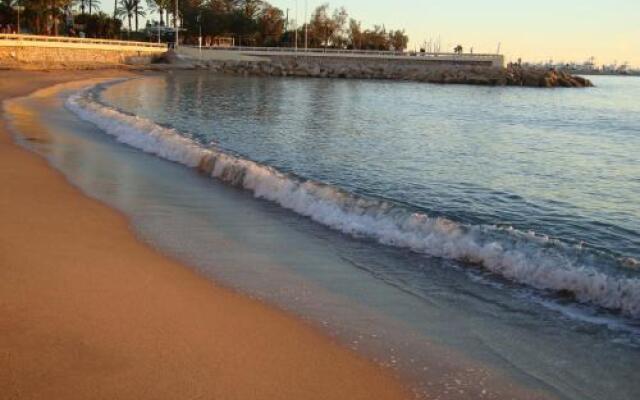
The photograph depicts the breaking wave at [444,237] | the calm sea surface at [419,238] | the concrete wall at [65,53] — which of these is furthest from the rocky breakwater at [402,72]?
the breaking wave at [444,237]

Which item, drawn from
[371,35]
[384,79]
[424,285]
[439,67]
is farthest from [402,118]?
[371,35]

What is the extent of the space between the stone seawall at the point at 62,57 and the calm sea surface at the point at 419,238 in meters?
45.8

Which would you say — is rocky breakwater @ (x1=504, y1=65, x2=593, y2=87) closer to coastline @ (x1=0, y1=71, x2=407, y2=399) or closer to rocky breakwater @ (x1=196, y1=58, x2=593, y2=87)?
rocky breakwater @ (x1=196, y1=58, x2=593, y2=87)

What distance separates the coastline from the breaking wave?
10.3 ft

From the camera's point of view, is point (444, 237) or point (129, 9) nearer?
point (444, 237)

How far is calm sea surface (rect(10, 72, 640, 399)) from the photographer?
5.30 metres

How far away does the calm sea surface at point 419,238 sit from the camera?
5.30 metres

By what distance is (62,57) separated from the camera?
69750mm

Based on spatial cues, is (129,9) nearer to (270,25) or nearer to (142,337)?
(270,25)

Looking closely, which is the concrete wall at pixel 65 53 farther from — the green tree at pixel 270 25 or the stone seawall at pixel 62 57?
the green tree at pixel 270 25

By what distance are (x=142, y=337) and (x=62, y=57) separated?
72.4m

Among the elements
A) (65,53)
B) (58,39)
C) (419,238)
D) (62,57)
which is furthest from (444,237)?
(58,39)

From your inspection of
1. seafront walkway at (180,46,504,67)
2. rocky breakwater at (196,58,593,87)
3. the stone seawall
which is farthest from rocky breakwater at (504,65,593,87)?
the stone seawall

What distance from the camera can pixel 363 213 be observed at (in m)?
10.0
